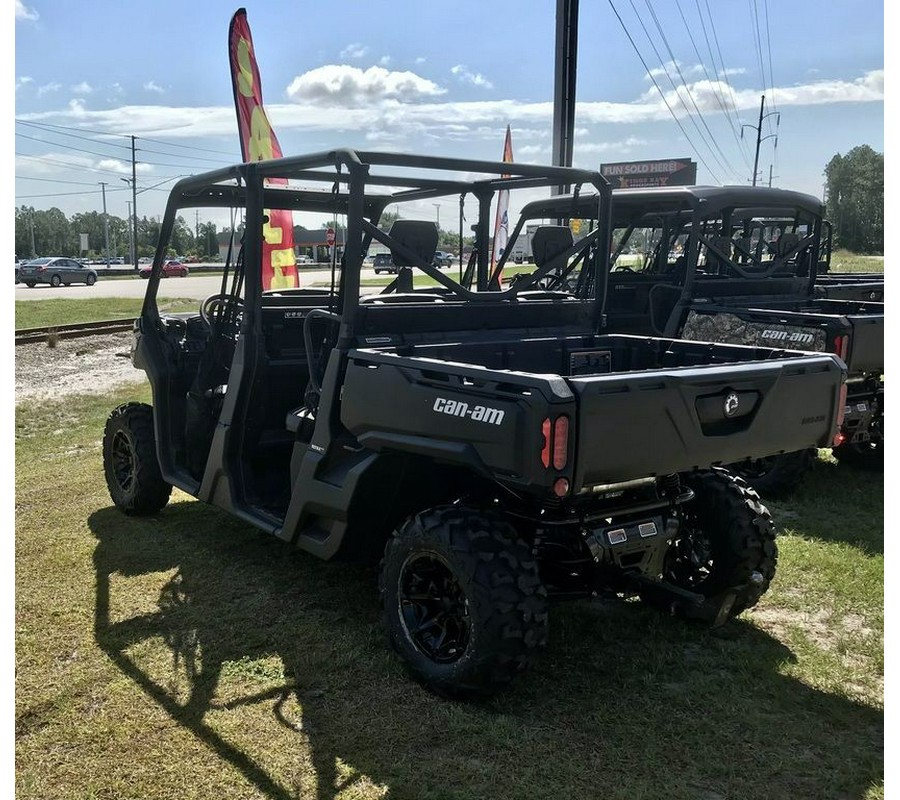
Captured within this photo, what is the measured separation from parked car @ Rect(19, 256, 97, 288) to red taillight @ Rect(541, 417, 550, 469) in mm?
36994

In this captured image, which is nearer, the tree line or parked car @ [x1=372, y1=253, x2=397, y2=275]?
parked car @ [x1=372, y1=253, x2=397, y2=275]

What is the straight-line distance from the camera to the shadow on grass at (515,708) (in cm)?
293

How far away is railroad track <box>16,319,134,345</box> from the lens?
12.9m

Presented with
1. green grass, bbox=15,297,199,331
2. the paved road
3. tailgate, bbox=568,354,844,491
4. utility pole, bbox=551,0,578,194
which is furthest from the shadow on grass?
the paved road

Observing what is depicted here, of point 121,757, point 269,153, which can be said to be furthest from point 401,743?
point 269,153

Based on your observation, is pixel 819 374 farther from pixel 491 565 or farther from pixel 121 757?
pixel 121 757

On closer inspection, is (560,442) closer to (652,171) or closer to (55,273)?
(55,273)

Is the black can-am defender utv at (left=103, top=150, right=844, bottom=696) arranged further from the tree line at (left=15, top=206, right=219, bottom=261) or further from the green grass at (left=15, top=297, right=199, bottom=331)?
the tree line at (left=15, top=206, right=219, bottom=261)

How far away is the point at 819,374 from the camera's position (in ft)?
11.8

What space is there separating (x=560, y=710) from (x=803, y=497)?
3668 millimetres

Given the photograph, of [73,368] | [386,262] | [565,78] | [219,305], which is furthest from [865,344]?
[73,368]

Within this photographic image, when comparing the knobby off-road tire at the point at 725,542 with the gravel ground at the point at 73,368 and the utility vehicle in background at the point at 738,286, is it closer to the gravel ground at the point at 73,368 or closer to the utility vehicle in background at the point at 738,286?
the utility vehicle in background at the point at 738,286

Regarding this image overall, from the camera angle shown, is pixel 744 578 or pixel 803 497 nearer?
pixel 744 578

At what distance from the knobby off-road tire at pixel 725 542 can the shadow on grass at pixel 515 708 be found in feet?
0.78
